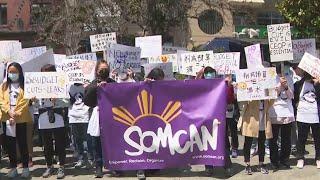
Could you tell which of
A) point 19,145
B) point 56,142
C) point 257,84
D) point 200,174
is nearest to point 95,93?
point 56,142

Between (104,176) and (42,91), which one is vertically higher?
(42,91)

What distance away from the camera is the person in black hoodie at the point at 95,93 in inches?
345

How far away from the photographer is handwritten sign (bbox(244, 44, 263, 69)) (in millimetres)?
8906

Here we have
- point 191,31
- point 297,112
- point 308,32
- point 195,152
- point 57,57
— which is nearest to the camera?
point 195,152

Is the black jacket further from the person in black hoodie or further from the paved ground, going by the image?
the paved ground

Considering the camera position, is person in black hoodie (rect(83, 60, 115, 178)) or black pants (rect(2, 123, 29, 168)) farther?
black pants (rect(2, 123, 29, 168))

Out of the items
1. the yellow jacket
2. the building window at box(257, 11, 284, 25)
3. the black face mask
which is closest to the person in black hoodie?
the black face mask

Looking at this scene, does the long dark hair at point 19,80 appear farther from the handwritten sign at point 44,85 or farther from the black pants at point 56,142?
the black pants at point 56,142

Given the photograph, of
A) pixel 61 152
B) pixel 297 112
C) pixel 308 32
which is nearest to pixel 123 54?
pixel 61 152

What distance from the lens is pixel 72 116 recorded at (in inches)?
373

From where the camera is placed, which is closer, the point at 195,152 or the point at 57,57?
the point at 195,152

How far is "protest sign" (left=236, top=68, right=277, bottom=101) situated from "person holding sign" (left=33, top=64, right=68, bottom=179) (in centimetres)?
294

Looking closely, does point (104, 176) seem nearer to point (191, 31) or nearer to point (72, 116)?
point (72, 116)

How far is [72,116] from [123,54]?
1.38 meters
